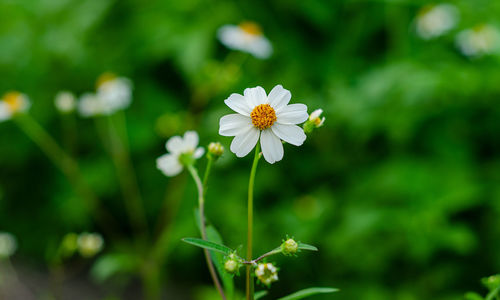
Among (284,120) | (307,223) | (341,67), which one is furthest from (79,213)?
(284,120)

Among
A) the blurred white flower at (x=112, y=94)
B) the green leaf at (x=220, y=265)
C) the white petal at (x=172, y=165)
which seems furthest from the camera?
the blurred white flower at (x=112, y=94)

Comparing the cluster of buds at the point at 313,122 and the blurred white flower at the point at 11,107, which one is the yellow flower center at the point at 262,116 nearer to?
the cluster of buds at the point at 313,122

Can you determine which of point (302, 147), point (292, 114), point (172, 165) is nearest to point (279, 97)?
point (292, 114)

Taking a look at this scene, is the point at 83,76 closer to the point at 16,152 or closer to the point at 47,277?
the point at 16,152

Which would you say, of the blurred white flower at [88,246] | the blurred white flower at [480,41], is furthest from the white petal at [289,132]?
the blurred white flower at [480,41]

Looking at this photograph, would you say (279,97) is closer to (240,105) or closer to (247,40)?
(240,105)

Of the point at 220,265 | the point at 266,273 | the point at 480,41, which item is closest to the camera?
the point at 266,273

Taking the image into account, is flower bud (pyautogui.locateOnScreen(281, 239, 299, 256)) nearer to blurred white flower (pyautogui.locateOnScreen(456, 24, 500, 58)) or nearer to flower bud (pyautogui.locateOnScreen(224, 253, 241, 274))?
flower bud (pyautogui.locateOnScreen(224, 253, 241, 274))
